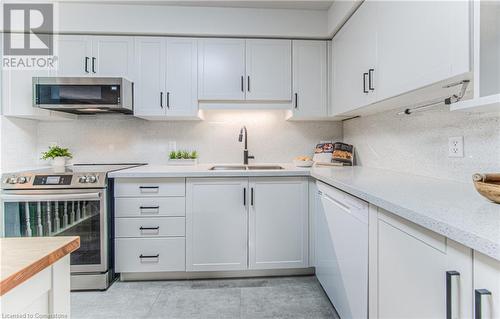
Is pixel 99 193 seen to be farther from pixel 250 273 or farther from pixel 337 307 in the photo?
pixel 337 307

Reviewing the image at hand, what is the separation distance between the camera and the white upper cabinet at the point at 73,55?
2.35 m

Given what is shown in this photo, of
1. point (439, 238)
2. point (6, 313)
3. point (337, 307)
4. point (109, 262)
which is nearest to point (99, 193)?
point (109, 262)

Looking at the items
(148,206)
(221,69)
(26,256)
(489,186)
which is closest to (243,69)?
(221,69)

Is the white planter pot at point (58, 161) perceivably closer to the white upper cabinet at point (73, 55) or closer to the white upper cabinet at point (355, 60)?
the white upper cabinet at point (73, 55)

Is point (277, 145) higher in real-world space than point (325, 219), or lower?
higher

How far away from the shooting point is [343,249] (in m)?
1.55

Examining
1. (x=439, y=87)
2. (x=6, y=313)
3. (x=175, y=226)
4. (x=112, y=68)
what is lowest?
(x=175, y=226)

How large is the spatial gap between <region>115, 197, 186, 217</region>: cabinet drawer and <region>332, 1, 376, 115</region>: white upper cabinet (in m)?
1.53

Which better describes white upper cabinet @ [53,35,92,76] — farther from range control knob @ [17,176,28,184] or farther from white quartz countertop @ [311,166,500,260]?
white quartz countertop @ [311,166,500,260]

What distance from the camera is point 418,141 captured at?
173cm

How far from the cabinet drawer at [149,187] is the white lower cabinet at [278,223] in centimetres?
59

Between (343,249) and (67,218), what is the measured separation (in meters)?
1.99

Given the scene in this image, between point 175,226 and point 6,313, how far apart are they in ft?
5.41

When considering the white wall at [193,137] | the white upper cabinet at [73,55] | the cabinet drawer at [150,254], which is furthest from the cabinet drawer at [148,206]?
the white upper cabinet at [73,55]
